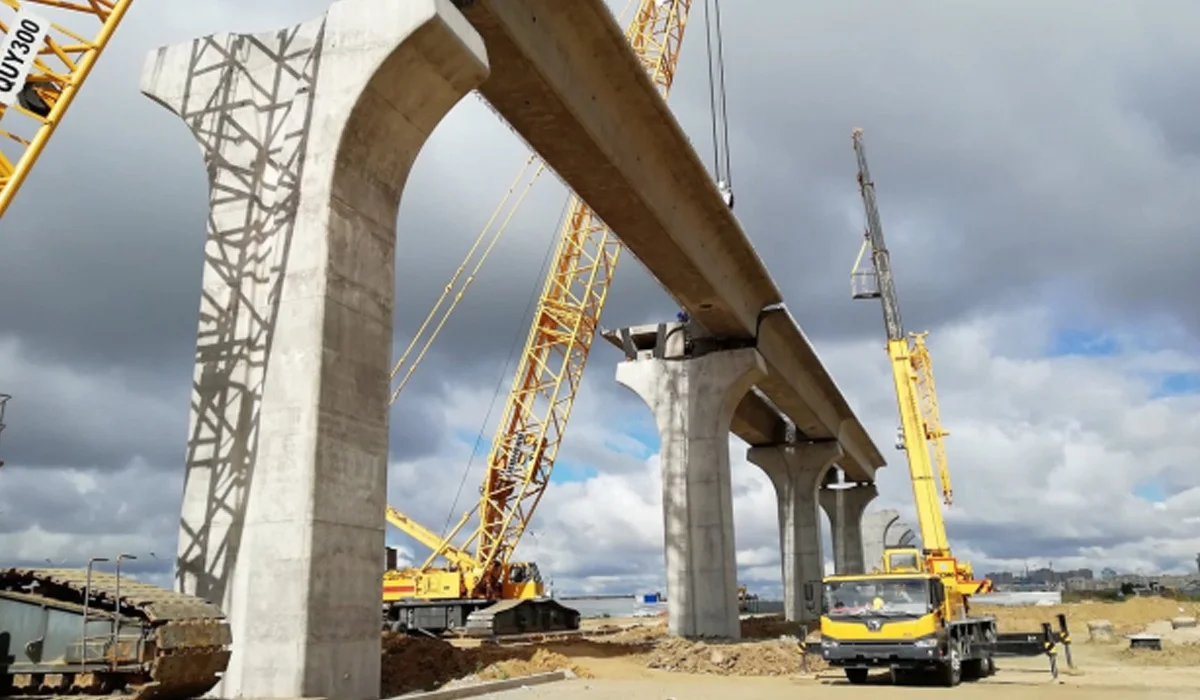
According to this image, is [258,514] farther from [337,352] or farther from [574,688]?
[574,688]

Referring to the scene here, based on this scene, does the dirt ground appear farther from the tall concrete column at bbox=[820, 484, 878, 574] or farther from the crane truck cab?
the tall concrete column at bbox=[820, 484, 878, 574]

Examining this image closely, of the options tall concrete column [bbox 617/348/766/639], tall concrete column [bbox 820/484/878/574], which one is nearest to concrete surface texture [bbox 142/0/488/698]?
tall concrete column [bbox 617/348/766/639]

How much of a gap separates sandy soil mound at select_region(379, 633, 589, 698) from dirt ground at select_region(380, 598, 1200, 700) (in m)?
0.02

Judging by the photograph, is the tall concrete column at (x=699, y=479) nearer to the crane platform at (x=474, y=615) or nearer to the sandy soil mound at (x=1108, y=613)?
the crane platform at (x=474, y=615)

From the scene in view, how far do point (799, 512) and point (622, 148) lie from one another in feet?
106

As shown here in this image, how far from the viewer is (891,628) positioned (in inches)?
757

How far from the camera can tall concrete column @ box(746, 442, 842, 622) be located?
4884cm

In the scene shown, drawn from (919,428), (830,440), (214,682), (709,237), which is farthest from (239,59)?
(830,440)

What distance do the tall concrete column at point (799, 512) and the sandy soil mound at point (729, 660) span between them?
2334cm

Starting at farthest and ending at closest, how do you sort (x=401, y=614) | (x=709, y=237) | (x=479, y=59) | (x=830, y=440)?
(x=830, y=440)
(x=401, y=614)
(x=709, y=237)
(x=479, y=59)

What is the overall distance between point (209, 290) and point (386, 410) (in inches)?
139

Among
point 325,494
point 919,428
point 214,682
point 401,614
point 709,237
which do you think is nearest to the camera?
point 214,682

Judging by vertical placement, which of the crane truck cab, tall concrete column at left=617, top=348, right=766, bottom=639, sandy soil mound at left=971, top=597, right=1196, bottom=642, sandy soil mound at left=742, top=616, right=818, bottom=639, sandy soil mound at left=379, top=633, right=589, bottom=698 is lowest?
sandy soil mound at left=971, top=597, right=1196, bottom=642

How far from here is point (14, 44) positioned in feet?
51.5
